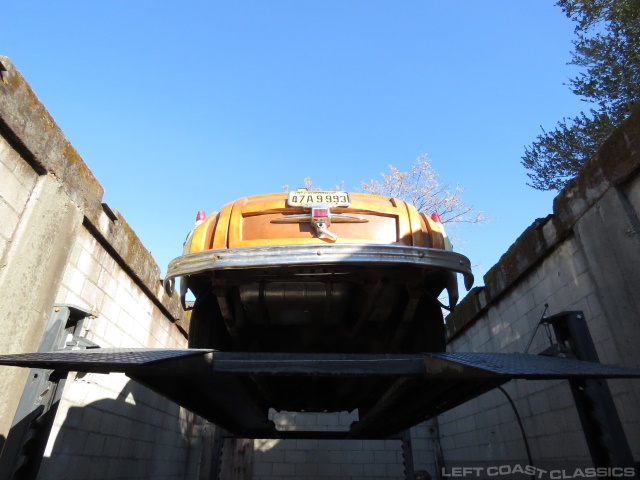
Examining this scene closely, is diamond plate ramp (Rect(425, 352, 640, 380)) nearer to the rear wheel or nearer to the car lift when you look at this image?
the car lift

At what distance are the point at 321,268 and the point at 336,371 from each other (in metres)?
0.71

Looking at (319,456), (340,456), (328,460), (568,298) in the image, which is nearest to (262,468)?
(319,456)

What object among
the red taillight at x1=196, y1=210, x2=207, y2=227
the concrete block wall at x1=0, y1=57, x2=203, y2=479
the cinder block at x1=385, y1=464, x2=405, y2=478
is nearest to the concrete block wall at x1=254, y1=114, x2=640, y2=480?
the cinder block at x1=385, y1=464, x2=405, y2=478

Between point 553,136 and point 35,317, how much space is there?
481 inches

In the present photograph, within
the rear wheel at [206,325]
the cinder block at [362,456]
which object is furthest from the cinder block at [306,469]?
the rear wheel at [206,325]

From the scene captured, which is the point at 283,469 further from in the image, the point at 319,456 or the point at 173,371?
the point at 173,371

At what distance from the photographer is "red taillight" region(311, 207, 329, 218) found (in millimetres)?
2559

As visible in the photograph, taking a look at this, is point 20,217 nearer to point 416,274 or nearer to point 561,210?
point 416,274

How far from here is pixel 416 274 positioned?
2545mm

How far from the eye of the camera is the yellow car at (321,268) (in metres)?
2.40

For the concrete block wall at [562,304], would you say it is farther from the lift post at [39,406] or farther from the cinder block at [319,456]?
the lift post at [39,406]

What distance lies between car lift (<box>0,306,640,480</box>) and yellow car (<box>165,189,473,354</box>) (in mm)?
499

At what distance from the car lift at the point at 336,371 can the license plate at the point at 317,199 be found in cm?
104

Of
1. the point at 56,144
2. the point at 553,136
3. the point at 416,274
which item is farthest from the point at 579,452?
the point at 553,136
